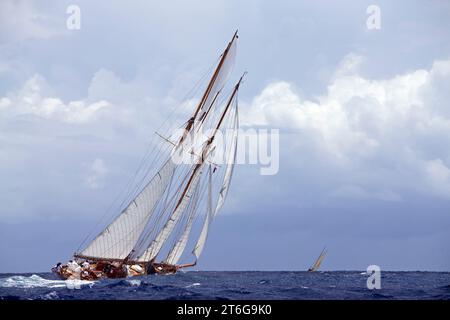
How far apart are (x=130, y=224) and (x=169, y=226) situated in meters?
9.46

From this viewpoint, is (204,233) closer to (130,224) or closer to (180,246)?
(180,246)

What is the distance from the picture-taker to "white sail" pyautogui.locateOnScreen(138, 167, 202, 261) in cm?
5478

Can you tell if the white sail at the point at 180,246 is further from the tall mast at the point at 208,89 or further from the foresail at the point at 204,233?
the tall mast at the point at 208,89

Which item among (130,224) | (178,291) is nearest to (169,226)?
(130,224)

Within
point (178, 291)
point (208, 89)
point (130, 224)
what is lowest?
point (178, 291)

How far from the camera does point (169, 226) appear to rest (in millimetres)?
55906

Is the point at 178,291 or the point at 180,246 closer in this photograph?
the point at 178,291

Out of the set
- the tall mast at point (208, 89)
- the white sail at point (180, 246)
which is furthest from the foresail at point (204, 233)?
the tall mast at point (208, 89)

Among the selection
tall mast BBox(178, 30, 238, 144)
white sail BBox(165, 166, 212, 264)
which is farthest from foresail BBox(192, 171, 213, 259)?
tall mast BBox(178, 30, 238, 144)

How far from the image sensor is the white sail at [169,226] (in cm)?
5478
